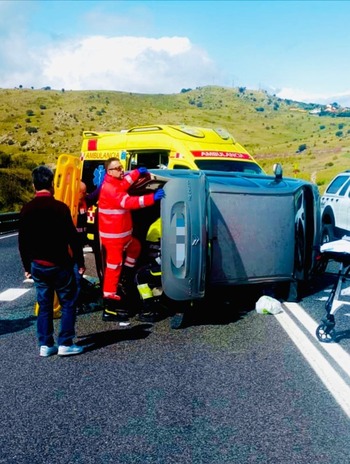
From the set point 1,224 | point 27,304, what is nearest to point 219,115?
point 1,224

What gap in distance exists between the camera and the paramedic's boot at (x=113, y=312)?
7.16m

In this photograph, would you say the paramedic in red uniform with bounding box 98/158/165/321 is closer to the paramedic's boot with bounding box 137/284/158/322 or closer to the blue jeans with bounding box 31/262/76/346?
the paramedic's boot with bounding box 137/284/158/322

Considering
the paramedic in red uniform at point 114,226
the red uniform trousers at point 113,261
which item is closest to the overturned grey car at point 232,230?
the paramedic in red uniform at point 114,226

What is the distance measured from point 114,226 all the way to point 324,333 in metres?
2.81

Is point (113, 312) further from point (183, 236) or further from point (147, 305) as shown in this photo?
point (183, 236)

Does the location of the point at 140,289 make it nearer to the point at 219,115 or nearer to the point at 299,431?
the point at 299,431

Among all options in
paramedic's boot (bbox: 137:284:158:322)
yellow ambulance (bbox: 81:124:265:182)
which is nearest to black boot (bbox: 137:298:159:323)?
paramedic's boot (bbox: 137:284:158:322)

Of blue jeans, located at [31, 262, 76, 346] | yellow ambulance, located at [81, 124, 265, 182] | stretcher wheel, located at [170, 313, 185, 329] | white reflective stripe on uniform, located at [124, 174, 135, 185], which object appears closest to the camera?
blue jeans, located at [31, 262, 76, 346]

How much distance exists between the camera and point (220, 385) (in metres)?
4.85

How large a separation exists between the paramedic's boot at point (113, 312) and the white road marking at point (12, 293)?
207 cm

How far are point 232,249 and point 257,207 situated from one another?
0.66 m

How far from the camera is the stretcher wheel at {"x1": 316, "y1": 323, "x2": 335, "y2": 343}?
5973 mm

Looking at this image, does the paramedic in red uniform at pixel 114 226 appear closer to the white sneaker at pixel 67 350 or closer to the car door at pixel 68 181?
the car door at pixel 68 181

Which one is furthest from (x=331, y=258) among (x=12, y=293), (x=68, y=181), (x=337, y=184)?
(x=337, y=184)
